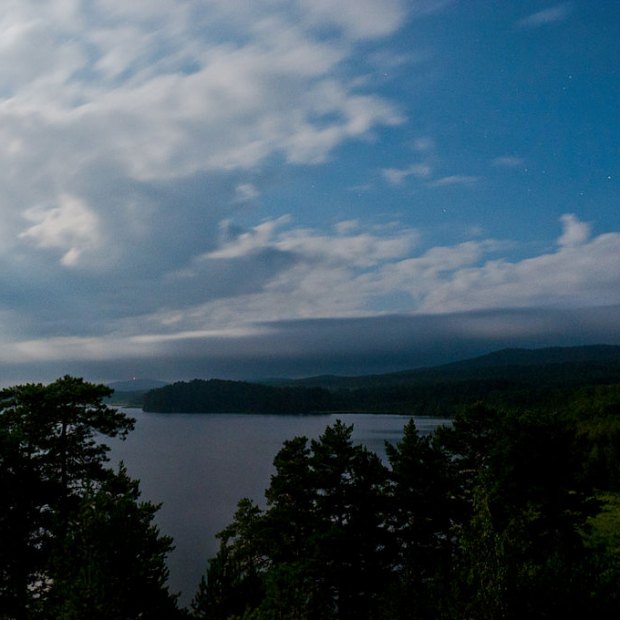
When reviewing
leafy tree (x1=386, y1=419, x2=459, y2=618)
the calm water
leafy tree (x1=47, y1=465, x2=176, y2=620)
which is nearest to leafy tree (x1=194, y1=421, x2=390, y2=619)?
leafy tree (x1=386, y1=419, x2=459, y2=618)

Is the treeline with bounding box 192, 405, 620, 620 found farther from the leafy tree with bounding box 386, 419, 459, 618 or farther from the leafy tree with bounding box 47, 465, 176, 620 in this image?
the leafy tree with bounding box 47, 465, 176, 620

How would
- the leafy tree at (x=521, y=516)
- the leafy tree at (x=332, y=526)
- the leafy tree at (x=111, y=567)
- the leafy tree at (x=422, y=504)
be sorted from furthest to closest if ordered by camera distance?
1. the leafy tree at (x=422, y=504)
2. the leafy tree at (x=332, y=526)
3. the leafy tree at (x=521, y=516)
4. the leafy tree at (x=111, y=567)

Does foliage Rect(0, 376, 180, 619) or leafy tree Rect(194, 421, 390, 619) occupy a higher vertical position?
foliage Rect(0, 376, 180, 619)

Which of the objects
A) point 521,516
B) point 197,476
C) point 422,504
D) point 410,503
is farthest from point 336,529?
point 197,476

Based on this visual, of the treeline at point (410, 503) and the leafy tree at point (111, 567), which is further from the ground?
the leafy tree at point (111, 567)

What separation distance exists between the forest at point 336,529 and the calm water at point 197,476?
16.8 m

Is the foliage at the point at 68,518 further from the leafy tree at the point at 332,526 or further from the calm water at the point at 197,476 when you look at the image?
the calm water at the point at 197,476

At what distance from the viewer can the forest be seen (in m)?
13.7

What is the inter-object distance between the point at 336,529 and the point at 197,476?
201 ft

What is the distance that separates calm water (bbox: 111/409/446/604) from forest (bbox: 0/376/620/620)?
55.2ft

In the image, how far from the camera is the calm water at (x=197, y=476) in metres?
45.4

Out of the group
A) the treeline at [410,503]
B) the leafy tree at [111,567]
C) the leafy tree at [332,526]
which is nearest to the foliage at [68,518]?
the leafy tree at [111,567]

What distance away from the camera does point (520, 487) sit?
26.3 metres

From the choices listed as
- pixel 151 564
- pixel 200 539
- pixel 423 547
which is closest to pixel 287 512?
pixel 423 547
